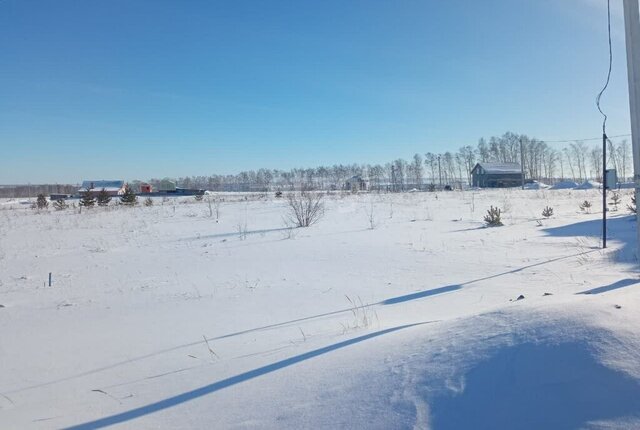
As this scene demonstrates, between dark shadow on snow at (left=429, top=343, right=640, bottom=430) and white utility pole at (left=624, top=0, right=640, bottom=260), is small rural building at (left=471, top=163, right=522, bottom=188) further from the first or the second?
dark shadow on snow at (left=429, top=343, right=640, bottom=430)

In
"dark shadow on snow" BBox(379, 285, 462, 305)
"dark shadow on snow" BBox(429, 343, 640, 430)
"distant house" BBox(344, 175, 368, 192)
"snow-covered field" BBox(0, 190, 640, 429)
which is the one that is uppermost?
"distant house" BBox(344, 175, 368, 192)

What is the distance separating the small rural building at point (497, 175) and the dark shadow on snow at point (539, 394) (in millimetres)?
68650

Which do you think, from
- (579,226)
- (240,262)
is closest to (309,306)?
(240,262)

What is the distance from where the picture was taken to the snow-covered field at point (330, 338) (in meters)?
1.80

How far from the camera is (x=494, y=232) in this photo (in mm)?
11492

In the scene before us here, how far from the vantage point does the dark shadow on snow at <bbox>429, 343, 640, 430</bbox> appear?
1.55 meters

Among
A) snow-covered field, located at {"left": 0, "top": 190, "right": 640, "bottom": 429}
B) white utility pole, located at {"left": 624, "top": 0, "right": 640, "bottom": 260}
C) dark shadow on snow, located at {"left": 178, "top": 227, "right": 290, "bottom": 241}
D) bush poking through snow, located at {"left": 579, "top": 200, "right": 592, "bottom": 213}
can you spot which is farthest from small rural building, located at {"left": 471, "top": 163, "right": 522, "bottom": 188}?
white utility pole, located at {"left": 624, "top": 0, "right": 640, "bottom": 260}

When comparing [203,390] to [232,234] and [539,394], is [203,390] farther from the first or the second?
[232,234]

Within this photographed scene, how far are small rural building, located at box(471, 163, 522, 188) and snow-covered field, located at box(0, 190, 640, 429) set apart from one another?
60.7m

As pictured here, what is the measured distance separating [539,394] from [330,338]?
185 centimetres

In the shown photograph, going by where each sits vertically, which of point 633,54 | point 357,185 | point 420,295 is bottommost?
point 420,295

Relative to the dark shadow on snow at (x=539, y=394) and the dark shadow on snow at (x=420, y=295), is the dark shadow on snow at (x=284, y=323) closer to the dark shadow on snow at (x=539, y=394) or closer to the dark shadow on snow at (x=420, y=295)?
the dark shadow on snow at (x=420, y=295)

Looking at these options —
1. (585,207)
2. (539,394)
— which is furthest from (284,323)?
(585,207)

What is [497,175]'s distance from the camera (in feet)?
218
